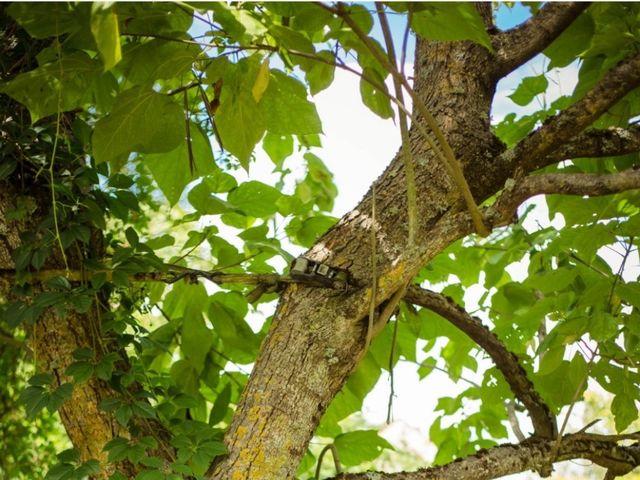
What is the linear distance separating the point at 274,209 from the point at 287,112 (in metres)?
0.32

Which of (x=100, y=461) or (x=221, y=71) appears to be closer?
(x=221, y=71)

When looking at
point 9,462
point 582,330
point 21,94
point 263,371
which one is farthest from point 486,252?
point 9,462

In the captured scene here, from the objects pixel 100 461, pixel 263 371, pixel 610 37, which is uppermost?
pixel 610 37

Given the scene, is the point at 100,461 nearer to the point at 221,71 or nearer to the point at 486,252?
the point at 221,71

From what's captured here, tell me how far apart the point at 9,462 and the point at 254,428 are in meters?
1.30

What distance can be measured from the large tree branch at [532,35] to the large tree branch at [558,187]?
258mm

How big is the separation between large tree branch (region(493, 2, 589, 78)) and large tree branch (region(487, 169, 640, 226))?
26cm

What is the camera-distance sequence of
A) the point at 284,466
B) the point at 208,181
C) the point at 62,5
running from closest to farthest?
the point at 62,5
the point at 284,466
the point at 208,181

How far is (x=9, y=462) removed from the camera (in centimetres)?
191

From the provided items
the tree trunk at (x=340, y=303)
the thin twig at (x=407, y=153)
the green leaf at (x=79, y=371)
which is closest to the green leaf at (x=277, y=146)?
the tree trunk at (x=340, y=303)

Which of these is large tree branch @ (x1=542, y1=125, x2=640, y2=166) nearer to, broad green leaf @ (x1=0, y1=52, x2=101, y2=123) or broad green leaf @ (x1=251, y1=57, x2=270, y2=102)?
broad green leaf @ (x1=251, y1=57, x2=270, y2=102)

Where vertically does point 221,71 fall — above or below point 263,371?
above

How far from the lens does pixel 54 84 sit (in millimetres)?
865

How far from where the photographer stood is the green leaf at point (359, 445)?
3.80 feet
